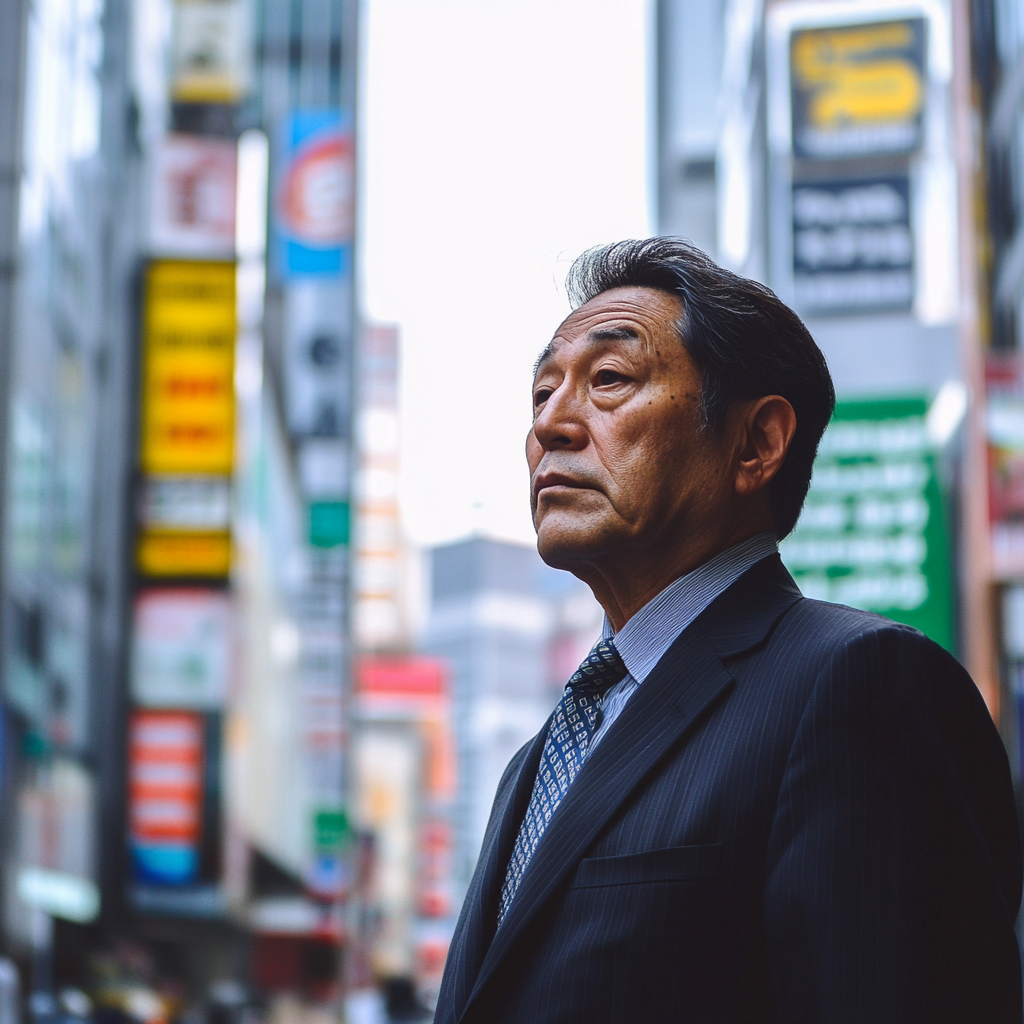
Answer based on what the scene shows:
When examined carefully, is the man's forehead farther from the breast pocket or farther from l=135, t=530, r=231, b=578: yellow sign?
l=135, t=530, r=231, b=578: yellow sign

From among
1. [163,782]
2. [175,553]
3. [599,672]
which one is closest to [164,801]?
[163,782]

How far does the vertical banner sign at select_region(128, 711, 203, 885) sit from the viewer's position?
20.5 m

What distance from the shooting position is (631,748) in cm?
192

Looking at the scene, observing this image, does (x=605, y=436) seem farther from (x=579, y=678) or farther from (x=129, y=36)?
(x=129, y=36)

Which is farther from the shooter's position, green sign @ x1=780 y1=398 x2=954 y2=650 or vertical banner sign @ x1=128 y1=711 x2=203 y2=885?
vertical banner sign @ x1=128 y1=711 x2=203 y2=885

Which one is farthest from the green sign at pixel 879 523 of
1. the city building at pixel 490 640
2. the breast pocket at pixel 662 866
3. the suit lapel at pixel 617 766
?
the city building at pixel 490 640

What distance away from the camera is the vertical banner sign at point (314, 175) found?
26531mm

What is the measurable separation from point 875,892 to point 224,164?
2012 centimetres

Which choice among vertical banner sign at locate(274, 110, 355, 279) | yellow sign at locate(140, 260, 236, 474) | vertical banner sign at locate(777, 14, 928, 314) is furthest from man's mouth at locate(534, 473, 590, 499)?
vertical banner sign at locate(274, 110, 355, 279)

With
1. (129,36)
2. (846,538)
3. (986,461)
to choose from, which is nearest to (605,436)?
(846,538)

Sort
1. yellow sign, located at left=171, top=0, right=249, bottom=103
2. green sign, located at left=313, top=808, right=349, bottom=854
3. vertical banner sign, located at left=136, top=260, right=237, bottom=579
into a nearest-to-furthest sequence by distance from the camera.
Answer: vertical banner sign, located at left=136, top=260, right=237, bottom=579 → yellow sign, located at left=171, top=0, right=249, bottom=103 → green sign, located at left=313, top=808, right=349, bottom=854

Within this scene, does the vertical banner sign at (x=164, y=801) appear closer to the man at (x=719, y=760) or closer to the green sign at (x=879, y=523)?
the green sign at (x=879, y=523)

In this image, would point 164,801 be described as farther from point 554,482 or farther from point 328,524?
point 554,482

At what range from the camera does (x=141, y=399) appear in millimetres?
20375
